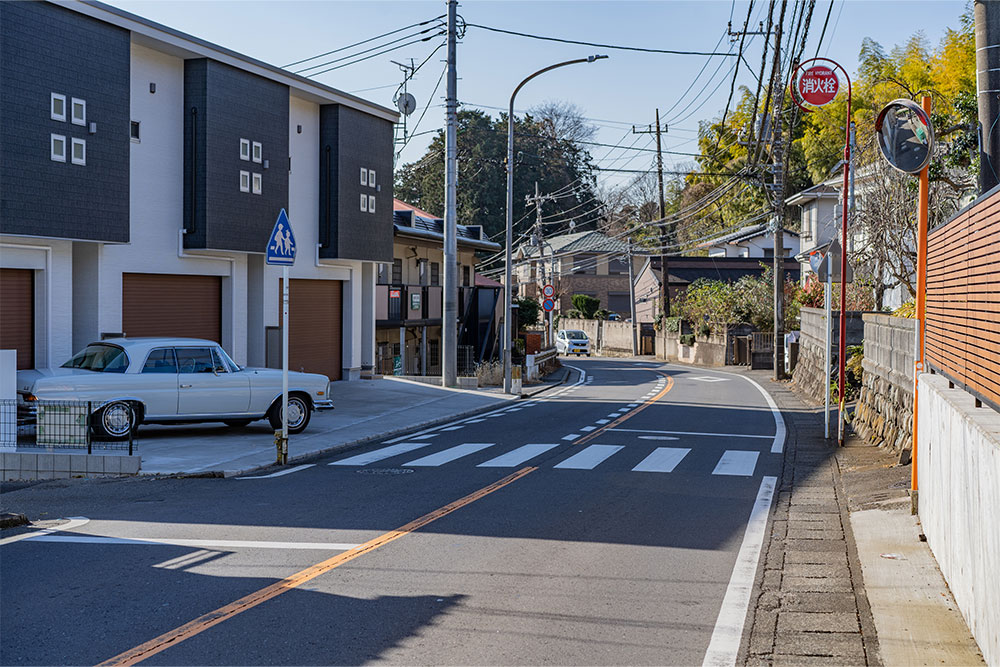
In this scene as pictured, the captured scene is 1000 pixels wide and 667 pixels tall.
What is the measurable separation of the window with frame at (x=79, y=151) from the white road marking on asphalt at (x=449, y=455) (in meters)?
8.67

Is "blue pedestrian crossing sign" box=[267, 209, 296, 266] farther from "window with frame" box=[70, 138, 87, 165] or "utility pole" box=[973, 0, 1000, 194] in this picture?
"utility pole" box=[973, 0, 1000, 194]

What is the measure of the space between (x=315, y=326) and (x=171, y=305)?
5845 millimetres

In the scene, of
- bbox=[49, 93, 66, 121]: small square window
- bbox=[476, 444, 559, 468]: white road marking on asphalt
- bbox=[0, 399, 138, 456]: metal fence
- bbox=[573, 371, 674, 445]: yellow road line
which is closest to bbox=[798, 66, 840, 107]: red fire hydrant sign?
bbox=[573, 371, 674, 445]: yellow road line

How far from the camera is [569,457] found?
15.0 meters

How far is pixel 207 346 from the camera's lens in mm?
→ 16422

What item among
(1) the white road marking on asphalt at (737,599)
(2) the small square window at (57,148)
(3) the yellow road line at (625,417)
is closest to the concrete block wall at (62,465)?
(2) the small square window at (57,148)

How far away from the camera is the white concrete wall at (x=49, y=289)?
682 inches

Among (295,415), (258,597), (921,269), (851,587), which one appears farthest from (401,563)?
(295,415)

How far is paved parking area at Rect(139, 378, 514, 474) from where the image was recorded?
1423 centimetres

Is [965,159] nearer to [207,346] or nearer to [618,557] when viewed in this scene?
[618,557]

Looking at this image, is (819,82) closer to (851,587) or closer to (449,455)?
(449,455)

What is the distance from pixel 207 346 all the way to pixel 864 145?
20754 mm

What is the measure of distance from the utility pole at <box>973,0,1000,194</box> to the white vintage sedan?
11.4m

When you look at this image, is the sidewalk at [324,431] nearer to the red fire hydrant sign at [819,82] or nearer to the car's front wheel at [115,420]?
the car's front wheel at [115,420]
